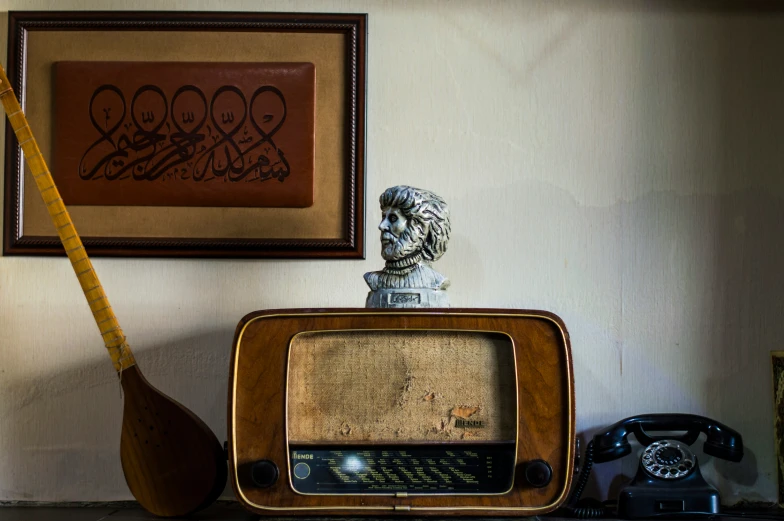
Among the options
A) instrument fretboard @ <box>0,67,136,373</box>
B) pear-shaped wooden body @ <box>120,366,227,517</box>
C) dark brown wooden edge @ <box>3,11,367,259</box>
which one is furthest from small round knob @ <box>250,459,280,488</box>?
dark brown wooden edge @ <box>3,11,367,259</box>

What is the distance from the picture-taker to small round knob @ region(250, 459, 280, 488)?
1.00 meters

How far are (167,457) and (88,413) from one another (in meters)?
0.31

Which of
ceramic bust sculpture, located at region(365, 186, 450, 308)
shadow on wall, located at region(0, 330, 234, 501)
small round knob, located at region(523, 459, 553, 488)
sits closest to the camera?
small round knob, located at region(523, 459, 553, 488)

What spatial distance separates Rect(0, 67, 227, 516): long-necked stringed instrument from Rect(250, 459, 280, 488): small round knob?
16 cm

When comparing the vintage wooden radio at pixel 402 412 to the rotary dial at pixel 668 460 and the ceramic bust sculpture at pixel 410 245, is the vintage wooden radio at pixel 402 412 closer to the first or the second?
the ceramic bust sculpture at pixel 410 245

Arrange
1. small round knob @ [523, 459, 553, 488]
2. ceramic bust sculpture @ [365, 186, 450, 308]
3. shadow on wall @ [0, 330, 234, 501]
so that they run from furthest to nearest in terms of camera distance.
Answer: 1. shadow on wall @ [0, 330, 234, 501]
2. ceramic bust sculpture @ [365, 186, 450, 308]
3. small round knob @ [523, 459, 553, 488]

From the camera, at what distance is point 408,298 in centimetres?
108

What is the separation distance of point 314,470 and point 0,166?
0.84 meters

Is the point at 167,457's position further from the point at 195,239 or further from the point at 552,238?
the point at 552,238

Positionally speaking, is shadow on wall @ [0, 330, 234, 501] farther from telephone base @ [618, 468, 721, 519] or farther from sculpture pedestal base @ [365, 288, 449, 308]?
telephone base @ [618, 468, 721, 519]

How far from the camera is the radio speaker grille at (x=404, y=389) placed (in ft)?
3.32

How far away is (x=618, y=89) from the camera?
1398 mm

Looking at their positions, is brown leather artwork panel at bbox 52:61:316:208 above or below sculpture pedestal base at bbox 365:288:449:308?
above

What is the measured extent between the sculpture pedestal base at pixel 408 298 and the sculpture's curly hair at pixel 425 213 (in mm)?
65
